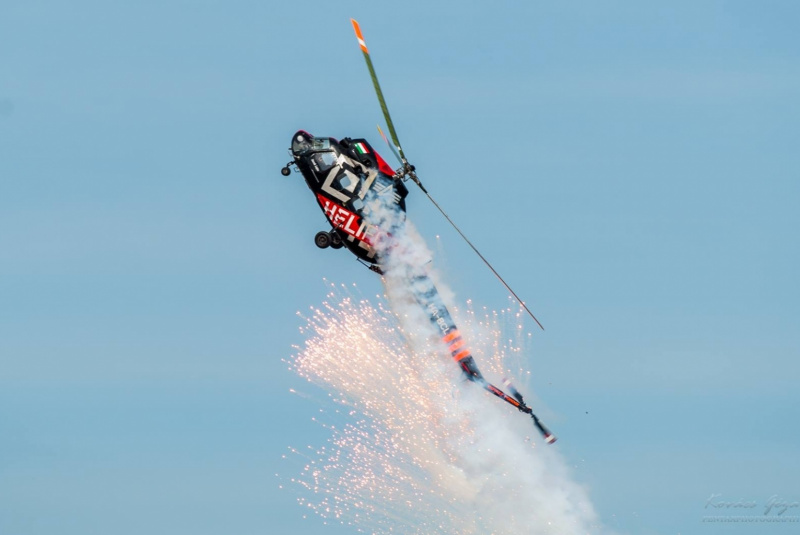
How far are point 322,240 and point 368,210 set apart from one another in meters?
3.21

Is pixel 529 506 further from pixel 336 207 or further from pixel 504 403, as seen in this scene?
pixel 336 207

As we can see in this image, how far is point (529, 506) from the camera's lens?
12494 cm

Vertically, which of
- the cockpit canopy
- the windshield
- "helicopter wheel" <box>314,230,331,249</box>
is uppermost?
the cockpit canopy

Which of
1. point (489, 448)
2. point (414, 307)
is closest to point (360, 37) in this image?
point (414, 307)

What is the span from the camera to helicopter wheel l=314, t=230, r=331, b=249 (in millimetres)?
123562

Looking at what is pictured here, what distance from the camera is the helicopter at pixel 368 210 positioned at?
403 ft

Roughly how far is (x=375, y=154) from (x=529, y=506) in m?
21.7

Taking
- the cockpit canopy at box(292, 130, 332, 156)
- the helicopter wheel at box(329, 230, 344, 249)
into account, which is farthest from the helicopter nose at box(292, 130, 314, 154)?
the helicopter wheel at box(329, 230, 344, 249)

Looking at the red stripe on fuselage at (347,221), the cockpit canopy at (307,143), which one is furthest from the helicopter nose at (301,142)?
the red stripe on fuselage at (347,221)

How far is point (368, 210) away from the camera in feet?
403

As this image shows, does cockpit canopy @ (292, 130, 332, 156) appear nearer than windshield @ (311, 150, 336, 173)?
No

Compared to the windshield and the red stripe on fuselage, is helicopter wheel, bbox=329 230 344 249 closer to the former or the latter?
the red stripe on fuselage

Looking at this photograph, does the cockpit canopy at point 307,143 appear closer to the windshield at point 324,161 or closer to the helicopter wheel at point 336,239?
the windshield at point 324,161

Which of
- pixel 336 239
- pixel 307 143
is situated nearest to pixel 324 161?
pixel 307 143
